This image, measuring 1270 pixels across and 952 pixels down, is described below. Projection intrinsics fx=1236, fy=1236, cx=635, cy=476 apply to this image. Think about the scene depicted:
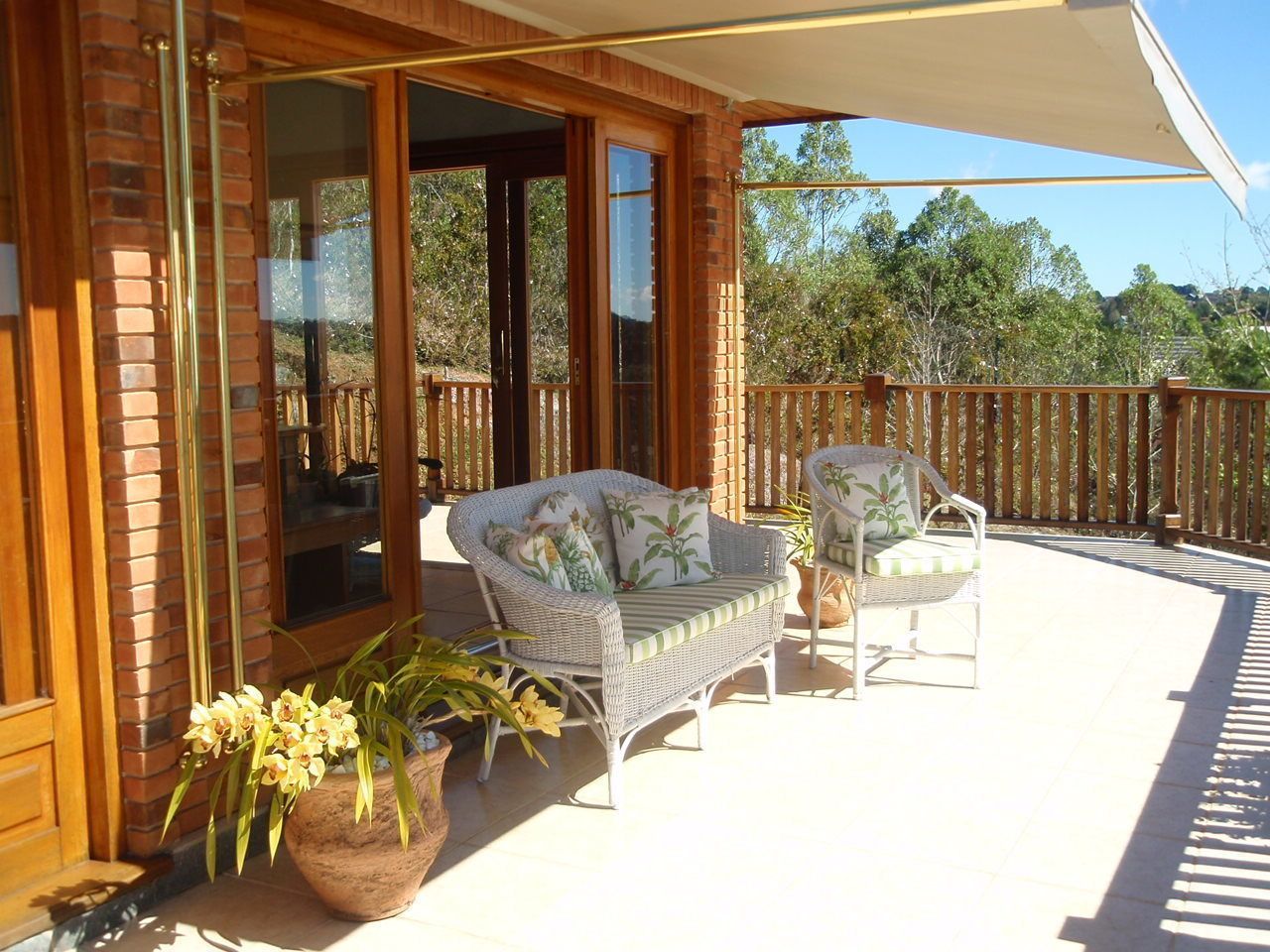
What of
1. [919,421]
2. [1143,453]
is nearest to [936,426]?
[919,421]

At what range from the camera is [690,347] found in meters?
6.47

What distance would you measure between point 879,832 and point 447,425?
265 inches

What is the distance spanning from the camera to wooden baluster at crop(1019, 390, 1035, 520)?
823cm

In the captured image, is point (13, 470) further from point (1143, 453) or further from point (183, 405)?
point (1143, 453)

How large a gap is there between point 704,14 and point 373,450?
181 cm

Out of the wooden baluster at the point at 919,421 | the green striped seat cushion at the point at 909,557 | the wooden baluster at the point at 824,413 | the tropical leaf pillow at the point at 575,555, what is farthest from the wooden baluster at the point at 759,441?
the tropical leaf pillow at the point at 575,555

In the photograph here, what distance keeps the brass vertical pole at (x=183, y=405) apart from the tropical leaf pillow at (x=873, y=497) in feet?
9.25

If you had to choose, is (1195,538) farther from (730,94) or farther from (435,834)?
(435,834)

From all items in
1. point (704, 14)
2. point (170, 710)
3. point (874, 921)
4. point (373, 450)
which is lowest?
point (874, 921)

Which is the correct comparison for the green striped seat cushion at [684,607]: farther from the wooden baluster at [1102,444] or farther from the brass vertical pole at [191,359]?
the wooden baluster at [1102,444]

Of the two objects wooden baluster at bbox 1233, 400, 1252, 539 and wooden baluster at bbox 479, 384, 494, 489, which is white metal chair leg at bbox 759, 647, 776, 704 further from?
wooden baluster at bbox 479, 384, 494, 489

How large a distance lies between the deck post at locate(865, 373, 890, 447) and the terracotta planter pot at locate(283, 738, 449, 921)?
19.3 feet

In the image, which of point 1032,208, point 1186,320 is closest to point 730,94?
point 1186,320

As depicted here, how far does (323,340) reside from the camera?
4004mm
